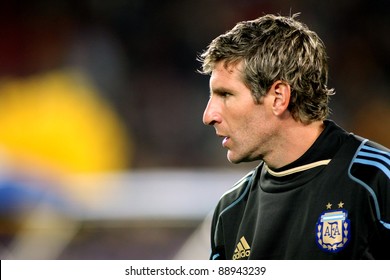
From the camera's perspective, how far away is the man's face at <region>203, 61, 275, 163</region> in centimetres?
236

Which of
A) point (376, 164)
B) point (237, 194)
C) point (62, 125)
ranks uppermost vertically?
point (62, 125)

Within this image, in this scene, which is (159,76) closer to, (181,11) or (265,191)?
(181,11)

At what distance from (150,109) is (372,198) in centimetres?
457

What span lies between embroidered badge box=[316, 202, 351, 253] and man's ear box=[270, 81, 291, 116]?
416 mm

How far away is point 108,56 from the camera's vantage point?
6.57 m

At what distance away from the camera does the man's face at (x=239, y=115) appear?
2.36m

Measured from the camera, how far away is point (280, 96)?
240cm

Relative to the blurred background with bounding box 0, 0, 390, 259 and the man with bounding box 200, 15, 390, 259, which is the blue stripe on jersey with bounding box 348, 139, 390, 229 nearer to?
the man with bounding box 200, 15, 390, 259

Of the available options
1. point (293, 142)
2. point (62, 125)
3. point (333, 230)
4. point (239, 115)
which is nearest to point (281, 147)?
point (293, 142)

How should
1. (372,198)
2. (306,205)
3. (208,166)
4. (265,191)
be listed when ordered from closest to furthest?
(372,198), (306,205), (265,191), (208,166)

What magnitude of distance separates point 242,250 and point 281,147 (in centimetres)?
37

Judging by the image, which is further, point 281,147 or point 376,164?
point 281,147

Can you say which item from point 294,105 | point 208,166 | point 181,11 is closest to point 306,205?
point 294,105

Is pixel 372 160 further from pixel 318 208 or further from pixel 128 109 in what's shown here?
pixel 128 109
